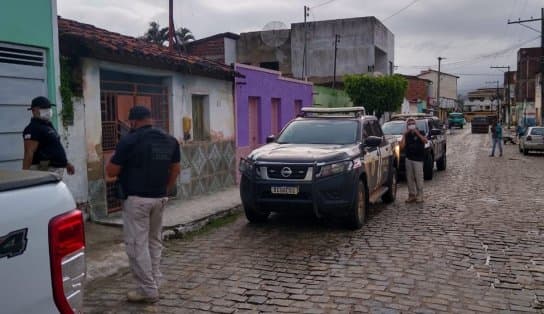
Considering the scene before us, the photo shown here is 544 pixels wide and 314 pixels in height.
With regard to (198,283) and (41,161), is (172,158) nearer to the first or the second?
(198,283)

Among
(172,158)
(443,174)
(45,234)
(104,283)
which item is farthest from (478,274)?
(443,174)

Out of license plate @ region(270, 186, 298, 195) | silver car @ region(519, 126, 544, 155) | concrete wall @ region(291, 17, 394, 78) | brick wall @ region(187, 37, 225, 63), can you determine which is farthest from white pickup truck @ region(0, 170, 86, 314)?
concrete wall @ region(291, 17, 394, 78)

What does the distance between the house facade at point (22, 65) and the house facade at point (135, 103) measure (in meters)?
0.44

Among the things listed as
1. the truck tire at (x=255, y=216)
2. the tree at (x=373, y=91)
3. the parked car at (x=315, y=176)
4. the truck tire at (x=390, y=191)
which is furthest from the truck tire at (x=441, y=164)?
the tree at (x=373, y=91)

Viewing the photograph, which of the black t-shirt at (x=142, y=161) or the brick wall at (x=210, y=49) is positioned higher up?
the brick wall at (x=210, y=49)

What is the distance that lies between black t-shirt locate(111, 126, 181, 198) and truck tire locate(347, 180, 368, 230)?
3777mm

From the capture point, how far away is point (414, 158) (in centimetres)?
1113

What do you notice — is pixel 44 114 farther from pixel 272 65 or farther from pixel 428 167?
pixel 272 65

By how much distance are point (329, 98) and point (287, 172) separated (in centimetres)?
1731

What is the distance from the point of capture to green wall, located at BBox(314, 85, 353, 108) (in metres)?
22.8

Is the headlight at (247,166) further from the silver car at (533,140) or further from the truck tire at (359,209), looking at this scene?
the silver car at (533,140)

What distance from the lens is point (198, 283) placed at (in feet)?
19.1

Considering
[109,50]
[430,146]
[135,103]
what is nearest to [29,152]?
[109,50]

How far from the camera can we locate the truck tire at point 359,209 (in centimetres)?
817
